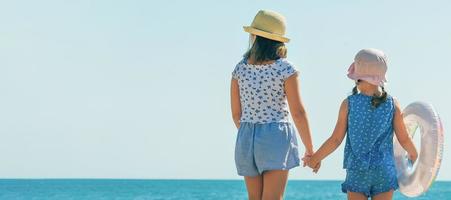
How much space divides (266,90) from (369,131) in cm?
77

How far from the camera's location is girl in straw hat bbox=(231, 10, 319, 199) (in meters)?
6.20

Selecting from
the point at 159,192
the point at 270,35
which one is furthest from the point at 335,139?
the point at 159,192

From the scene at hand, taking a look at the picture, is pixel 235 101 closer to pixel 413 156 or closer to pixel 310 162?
pixel 310 162

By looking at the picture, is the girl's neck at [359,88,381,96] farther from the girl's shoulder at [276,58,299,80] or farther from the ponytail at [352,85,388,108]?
the girl's shoulder at [276,58,299,80]

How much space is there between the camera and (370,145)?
6391 mm

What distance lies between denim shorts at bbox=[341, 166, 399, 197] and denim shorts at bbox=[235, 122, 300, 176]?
1.61 ft

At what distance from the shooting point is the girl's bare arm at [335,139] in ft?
21.1

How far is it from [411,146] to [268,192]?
1087 mm

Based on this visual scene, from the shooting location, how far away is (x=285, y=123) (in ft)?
20.6

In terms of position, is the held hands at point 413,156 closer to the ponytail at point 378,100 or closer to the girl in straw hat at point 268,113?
the ponytail at point 378,100

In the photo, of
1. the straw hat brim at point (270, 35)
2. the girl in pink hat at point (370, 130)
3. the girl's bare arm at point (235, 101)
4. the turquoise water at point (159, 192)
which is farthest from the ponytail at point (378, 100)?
the turquoise water at point (159, 192)

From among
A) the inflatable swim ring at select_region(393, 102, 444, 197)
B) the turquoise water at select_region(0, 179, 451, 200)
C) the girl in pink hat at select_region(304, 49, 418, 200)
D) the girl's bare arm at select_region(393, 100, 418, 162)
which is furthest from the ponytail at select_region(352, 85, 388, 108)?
the turquoise water at select_region(0, 179, 451, 200)

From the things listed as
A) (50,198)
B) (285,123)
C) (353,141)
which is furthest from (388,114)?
(50,198)

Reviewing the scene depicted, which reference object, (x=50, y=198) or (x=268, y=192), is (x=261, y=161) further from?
(x=50, y=198)
